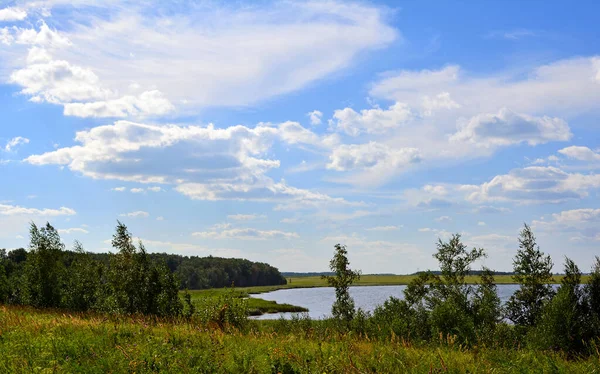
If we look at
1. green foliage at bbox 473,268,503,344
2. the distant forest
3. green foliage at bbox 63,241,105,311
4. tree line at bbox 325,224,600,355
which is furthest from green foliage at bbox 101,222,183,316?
the distant forest

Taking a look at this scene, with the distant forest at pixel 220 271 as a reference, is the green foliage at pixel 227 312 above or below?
above

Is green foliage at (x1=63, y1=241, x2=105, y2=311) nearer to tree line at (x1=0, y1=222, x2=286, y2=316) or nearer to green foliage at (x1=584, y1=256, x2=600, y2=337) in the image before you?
tree line at (x1=0, y1=222, x2=286, y2=316)

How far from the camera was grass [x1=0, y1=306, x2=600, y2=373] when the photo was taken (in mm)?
10086

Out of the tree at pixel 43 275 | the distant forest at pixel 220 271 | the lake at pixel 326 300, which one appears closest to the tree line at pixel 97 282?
the tree at pixel 43 275

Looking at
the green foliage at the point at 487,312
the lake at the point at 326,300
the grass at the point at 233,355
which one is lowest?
the lake at the point at 326,300

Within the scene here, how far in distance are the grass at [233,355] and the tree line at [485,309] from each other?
304 cm

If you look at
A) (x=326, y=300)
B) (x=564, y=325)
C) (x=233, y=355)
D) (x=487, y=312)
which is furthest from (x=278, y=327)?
(x=326, y=300)

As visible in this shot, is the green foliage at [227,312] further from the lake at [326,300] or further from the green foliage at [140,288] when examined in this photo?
the lake at [326,300]

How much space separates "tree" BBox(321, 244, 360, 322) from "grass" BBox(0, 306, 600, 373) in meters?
14.8

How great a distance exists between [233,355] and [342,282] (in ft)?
58.4

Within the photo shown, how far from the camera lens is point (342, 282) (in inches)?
1118

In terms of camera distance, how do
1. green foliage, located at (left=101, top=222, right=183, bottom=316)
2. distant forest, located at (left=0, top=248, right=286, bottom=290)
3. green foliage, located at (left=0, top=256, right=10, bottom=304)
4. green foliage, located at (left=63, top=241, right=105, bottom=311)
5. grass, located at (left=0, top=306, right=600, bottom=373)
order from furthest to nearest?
distant forest, located at (left=0, top=248, right=286, bottom=290) → green foliage, located at (left=0, top=256, right=10, bottom=304) → green foliage, located at (left=63, top=241, right=105, bottom=311) → green foliage, located at (left=101, top=222, right=183, bottom=316) → grass, located at (left=0, top=306, right=600, bottom=373)

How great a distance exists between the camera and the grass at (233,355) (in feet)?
33.1

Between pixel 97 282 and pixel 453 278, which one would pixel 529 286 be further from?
pixel 97 282
